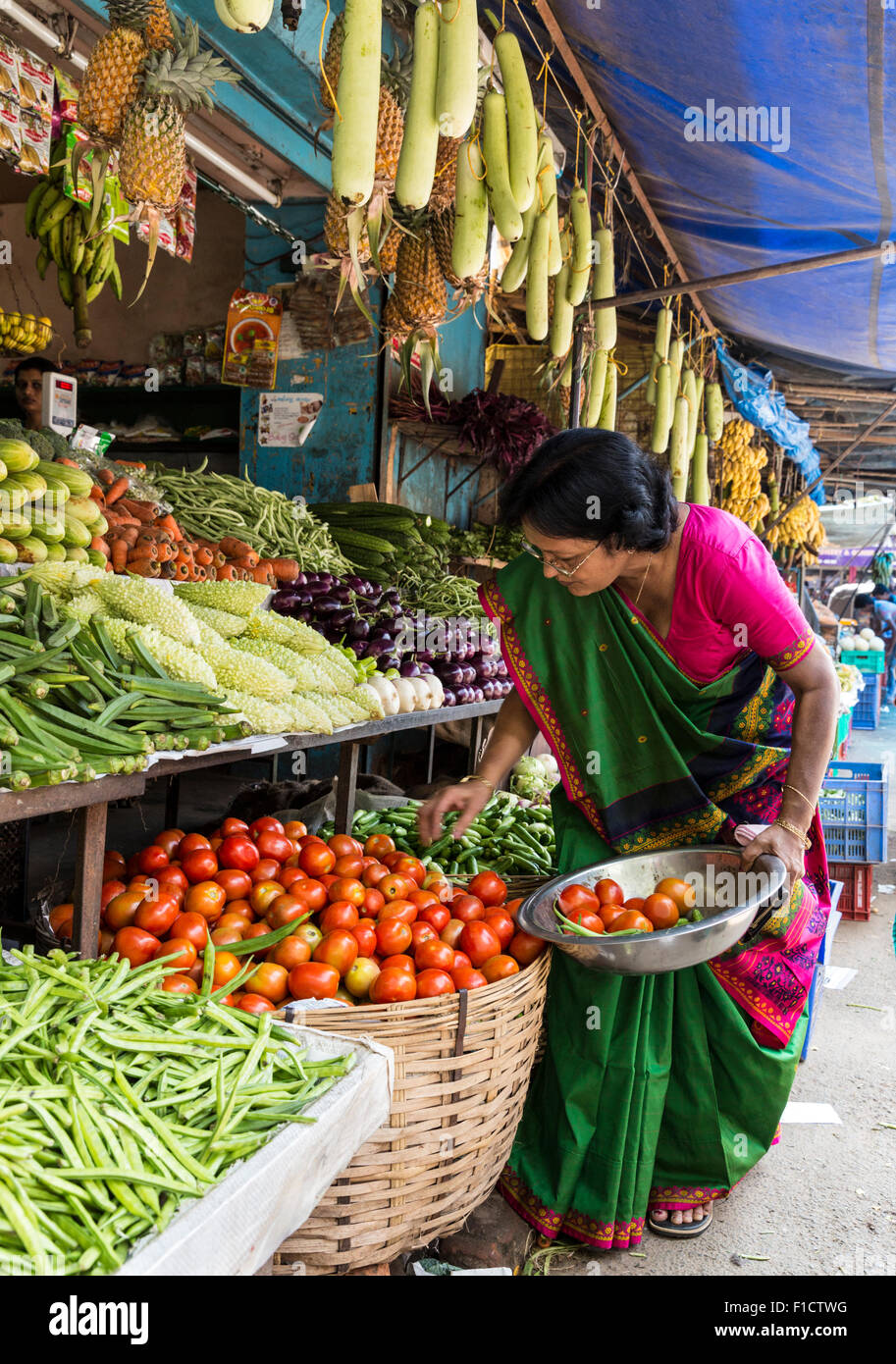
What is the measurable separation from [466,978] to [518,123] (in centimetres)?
248

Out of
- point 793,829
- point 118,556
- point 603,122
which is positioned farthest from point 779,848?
point 603,122

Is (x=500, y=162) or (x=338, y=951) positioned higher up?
(x=500, y=162)

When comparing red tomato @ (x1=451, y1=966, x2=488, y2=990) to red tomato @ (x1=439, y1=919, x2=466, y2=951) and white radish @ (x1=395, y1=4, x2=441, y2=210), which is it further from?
white radish @ (x1=395, y1=4, x2=441, y2=210)

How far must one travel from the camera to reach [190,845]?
2691 mm

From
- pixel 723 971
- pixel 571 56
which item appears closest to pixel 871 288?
pixel 571 56

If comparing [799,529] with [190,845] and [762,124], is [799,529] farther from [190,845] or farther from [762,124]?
[190,845]

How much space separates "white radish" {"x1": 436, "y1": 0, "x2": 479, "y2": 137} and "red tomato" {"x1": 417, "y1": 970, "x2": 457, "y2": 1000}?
214 centimetres

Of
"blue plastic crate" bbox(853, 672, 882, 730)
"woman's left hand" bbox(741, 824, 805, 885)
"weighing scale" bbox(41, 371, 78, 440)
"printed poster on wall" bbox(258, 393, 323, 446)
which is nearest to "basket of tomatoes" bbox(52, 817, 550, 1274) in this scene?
"woman's left hand" bbox(741, 824, 805, 885)

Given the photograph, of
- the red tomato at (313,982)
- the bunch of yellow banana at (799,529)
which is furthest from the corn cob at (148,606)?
the bunch of yellow banana at (799,529)

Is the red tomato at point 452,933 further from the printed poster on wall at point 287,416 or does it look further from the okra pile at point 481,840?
the printed poster on wall at point 287,416

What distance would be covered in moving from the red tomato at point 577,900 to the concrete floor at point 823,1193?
92cm

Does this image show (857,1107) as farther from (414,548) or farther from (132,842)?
(132,842)

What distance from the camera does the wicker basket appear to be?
6.37 feet

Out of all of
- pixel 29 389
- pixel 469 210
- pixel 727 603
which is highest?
pixel 469 210
